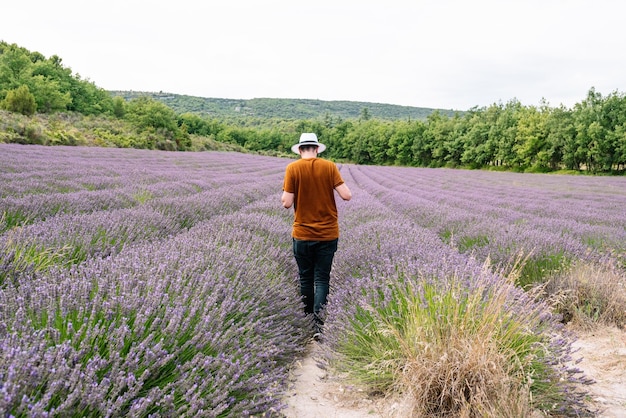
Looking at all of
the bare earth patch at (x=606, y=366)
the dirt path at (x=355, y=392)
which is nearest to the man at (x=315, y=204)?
the dirt path at (x=355, y=392)

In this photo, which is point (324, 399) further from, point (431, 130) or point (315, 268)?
point (431, 130)

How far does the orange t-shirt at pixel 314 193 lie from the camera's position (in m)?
3.16

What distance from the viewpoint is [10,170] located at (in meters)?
8.05

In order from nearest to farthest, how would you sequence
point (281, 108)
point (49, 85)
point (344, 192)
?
point (344, 192), point (49, 85), point (281, 108)

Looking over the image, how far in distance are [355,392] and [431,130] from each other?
59592 mm

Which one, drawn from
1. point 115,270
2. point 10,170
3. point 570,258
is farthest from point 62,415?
point 10,170

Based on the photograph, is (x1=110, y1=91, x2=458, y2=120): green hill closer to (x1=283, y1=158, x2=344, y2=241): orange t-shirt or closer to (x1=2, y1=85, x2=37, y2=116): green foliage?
(x1=2, y1=85, x2=37, y2=116): green foliage

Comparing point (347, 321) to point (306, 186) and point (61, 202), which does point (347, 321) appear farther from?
point (61, 202)

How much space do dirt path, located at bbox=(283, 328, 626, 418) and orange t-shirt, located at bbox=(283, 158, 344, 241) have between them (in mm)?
861

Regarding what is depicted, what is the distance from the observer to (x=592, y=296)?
11.8 feet

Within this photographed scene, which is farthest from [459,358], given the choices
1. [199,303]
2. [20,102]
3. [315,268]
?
[20,102]

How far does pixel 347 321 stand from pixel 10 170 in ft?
27.5

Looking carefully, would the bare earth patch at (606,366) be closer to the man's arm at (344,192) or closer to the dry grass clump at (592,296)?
the dry grass clump at (592,296)

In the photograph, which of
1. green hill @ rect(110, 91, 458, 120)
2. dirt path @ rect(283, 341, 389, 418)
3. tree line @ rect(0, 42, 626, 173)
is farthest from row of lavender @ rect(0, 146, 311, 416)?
green hill @ rect(110, 91, 458, 120)
